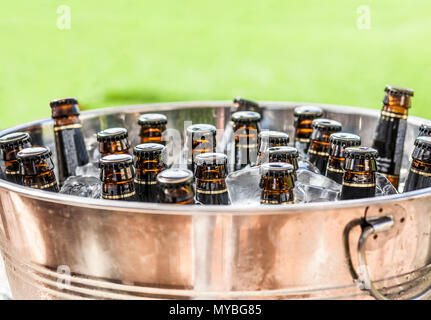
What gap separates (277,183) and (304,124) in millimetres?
409

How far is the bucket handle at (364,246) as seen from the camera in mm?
513

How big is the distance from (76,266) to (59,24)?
2319 mm

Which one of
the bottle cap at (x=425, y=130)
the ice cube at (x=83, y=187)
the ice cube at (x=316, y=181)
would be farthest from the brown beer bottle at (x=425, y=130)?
the ice cube at (x=83, y=187)

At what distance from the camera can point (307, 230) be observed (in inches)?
20.2

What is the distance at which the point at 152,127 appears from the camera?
97 centimetres

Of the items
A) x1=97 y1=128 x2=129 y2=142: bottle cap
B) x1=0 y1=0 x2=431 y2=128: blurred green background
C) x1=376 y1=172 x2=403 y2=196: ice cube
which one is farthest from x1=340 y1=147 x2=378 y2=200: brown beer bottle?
x1=0 y1=0 x2=431 y2=128: blurred green background

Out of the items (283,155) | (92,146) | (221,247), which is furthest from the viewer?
→ (92,146)

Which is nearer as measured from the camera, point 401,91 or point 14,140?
point 14,140

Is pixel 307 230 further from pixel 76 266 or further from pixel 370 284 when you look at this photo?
pixel 76 266

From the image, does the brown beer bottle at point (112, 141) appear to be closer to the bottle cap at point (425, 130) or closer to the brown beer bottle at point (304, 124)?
the brown beer bottle at point (304, 124)

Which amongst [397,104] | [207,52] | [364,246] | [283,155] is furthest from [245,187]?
[207,52]

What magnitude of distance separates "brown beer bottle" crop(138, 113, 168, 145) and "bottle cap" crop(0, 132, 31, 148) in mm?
247

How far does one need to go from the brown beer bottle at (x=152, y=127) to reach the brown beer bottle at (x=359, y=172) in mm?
426

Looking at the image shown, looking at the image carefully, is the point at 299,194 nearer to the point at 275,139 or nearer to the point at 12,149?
the point at 275,139
